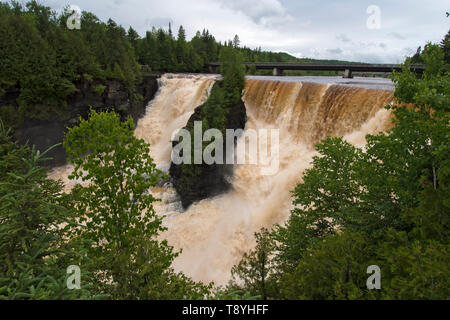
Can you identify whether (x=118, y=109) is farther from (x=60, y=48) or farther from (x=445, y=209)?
(x=445, y=209)

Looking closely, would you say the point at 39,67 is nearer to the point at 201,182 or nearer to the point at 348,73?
the point at 201,182

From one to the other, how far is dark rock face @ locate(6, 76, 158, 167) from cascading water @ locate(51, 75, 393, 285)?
3377 millimetres

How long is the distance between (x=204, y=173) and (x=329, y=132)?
11.4m

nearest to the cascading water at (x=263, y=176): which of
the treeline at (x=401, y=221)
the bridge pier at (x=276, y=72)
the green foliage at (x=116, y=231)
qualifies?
the treeline at (x=401, y=221)

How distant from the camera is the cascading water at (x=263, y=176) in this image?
701 inches

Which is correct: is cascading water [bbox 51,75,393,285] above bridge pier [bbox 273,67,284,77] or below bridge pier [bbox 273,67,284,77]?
below

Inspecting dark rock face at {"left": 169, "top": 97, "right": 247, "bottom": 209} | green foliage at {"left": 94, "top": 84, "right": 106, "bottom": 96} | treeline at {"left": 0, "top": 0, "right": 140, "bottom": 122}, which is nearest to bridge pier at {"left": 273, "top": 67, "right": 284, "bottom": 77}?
treeline at {"left": 0, "top": 0, "right": 140, "bottom": 122}

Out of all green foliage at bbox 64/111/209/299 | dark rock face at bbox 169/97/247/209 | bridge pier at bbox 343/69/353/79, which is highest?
bridge pier at bbox 343/69/353/79

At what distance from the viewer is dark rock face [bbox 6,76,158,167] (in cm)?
2553

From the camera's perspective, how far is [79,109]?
2878 centimetres

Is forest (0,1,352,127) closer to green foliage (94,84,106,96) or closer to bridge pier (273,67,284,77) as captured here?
green foliage (94,84,106,96)

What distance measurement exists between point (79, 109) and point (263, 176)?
70.8 ft

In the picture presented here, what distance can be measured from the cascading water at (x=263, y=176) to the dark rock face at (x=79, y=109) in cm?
338
